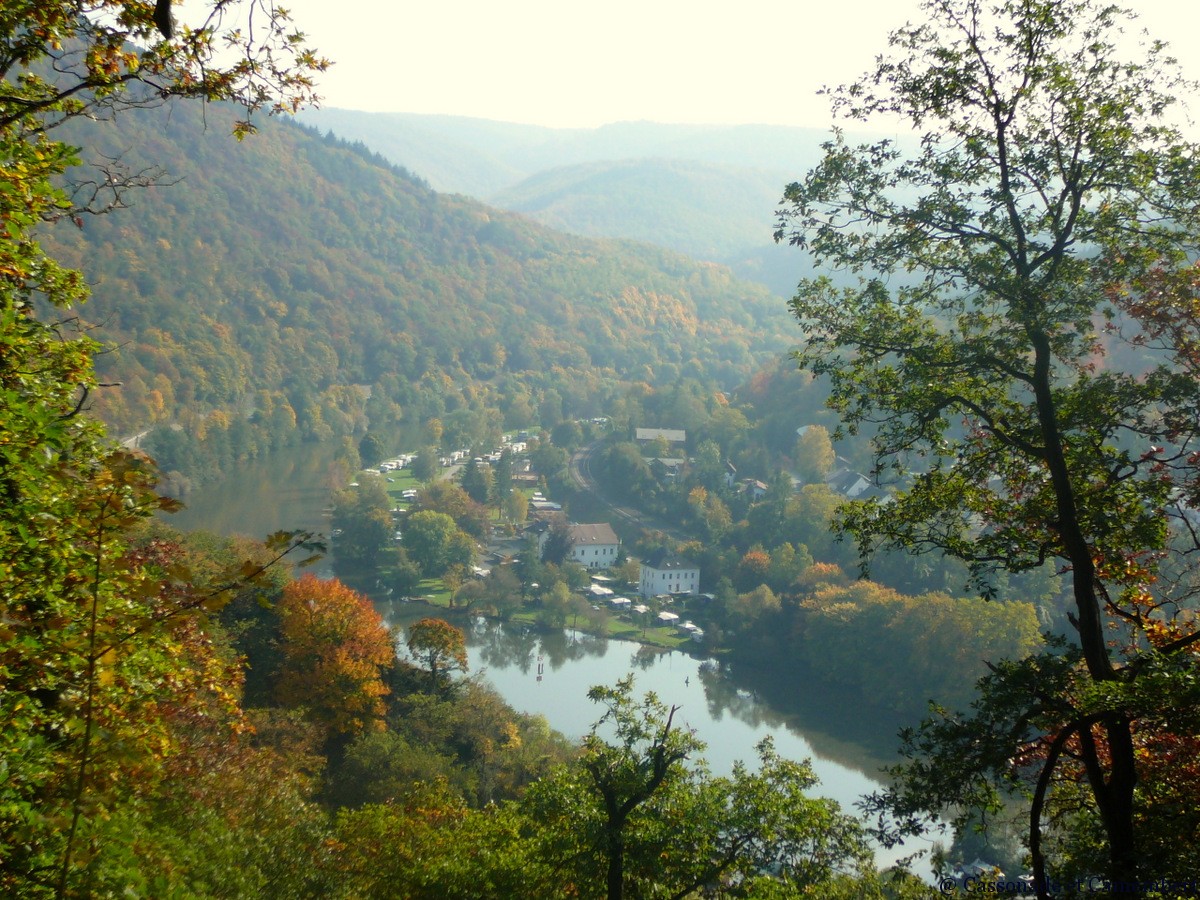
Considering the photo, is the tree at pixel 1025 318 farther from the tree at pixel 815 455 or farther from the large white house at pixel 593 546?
the tree at pixel 815 455

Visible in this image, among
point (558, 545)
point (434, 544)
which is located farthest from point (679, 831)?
point (558, 545)

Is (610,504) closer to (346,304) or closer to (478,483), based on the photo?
(478,483)

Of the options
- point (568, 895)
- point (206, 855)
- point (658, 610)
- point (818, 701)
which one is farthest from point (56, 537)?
point (658, 610)

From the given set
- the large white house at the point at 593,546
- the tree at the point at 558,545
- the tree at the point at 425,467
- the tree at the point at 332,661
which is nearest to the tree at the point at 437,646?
the tree at the point at 332,661

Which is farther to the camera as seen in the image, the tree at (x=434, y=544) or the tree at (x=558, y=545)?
the tree at (x=558, y=545)

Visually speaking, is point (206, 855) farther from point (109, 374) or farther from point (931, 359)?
point (109, 374)

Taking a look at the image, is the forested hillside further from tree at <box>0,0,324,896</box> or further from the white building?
tree at <box>0,0,324,896</box>
